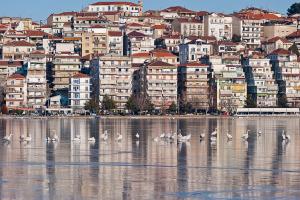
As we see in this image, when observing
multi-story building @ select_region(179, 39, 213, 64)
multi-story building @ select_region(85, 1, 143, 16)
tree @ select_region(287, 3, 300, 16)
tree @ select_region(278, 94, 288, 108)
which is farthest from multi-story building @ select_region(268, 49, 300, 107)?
tree @ select_region(287, 3, 300, 16)

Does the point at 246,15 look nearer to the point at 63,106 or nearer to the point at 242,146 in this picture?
the point at 63,106

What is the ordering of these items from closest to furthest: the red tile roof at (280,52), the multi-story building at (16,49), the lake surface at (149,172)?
the lake surface at (149,172) < the red tile roof at (280,52) < the multi-story building at (16,49)

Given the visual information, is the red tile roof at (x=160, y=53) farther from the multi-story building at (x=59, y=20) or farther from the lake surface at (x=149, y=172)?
the lake surface at (x=149, y=172)

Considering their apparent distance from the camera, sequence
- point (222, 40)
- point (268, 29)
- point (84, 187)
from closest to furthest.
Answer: point (84, 187) < point (222, 40) < point (268, 29)

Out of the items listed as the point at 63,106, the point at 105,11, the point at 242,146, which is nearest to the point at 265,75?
the point at 63,106

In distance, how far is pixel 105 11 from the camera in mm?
136125

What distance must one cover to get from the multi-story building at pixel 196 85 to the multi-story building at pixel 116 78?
5.31 meters

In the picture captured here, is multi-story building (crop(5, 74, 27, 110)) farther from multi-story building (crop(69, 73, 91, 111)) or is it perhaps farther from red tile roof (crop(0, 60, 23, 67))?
red tile roof (crop(0, 60, 23, 67))

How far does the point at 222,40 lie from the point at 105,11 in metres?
19.9

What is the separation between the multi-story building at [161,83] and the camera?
346 ft

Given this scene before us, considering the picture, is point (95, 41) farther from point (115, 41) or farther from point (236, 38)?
point (236, 38)

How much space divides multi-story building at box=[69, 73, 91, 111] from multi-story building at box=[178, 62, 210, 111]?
29.5 ft

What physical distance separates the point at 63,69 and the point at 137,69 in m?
7.15

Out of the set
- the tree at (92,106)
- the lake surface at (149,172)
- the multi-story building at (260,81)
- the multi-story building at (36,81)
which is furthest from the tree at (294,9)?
the lake surface at (149,172)
